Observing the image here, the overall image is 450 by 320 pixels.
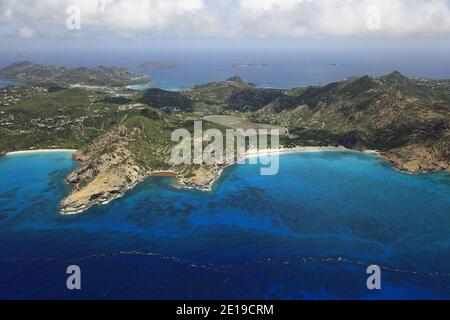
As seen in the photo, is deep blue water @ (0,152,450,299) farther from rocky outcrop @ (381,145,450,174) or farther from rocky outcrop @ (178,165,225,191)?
rocky outcrop @ (381,145,450,174)

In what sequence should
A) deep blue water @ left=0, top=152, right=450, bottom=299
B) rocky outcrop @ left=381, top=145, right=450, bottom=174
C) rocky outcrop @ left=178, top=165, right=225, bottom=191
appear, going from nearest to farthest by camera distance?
deep blue water @ left=0, top=152, right=450, bottom=299, rocky outcrop @ left=178, top=165, right=225, bottom=191, rocky outcrop @ left=381, top=145, right=450, bottom=174

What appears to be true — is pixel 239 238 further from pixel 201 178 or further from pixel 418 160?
pixel 418 160

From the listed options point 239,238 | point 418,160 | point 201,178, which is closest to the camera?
point 239,238

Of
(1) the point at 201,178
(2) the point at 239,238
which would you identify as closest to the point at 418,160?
(1) the point at 201,178

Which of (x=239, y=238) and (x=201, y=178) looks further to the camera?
(x=201, y=178)

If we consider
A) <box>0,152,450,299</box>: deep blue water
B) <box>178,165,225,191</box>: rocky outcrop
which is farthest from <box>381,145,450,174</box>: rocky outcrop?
<box>178,165,225,191</box>: rocky outcrop

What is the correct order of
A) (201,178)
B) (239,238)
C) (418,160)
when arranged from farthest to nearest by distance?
(418,160) < (201,178) < (239,238)

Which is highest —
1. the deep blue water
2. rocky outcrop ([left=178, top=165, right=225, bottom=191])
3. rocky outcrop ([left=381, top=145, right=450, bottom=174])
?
rocky outcrop ([left=381, top=145, right=450, bottom=174])

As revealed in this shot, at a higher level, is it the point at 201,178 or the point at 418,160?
the point at 418,160
